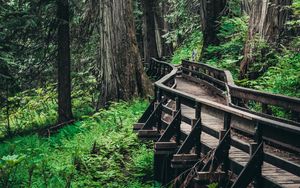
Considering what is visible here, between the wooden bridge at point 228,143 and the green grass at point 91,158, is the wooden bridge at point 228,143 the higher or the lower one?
the higher one

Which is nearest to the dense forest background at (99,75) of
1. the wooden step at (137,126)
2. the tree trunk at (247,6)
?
the wooden step at (137,126)

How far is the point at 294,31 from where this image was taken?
15.4m

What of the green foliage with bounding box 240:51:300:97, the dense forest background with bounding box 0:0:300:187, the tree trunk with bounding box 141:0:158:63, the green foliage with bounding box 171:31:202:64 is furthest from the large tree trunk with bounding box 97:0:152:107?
the green foliage with bounding box 171:31:202:64

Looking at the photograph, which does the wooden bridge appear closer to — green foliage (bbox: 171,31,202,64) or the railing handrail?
the railing handrail

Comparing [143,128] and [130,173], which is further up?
[143,128]

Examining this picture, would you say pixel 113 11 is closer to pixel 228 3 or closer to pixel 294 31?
pixel 294 31

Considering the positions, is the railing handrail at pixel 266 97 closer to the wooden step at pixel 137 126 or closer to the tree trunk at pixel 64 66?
the wooden step at pixel 137 126

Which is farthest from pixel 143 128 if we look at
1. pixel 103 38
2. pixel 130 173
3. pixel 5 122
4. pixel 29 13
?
pixel 5 122

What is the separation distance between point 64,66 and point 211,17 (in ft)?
31.7

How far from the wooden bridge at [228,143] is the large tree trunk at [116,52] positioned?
5.79 m

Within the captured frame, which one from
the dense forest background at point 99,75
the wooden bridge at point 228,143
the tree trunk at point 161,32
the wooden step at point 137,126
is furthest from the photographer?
the tree trunk at point 161,32

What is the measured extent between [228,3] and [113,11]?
30.4 ft

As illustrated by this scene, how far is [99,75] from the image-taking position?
20.3 meters

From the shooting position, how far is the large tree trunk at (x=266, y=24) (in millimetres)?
15133
